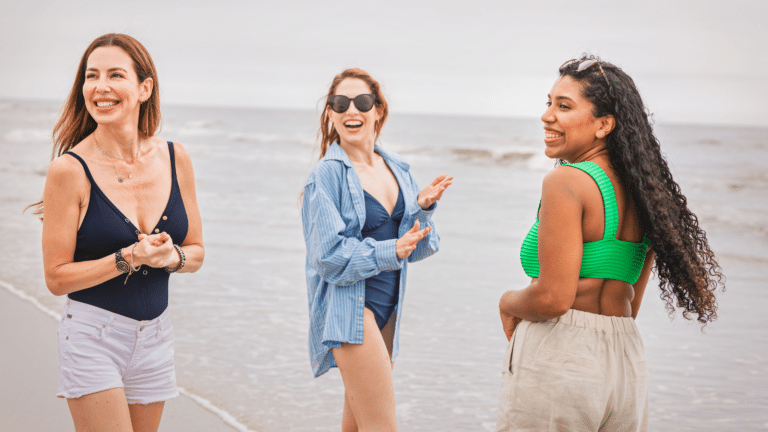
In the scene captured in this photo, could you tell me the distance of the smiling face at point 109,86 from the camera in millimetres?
2555

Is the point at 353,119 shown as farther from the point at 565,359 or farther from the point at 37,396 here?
the point at 37,396

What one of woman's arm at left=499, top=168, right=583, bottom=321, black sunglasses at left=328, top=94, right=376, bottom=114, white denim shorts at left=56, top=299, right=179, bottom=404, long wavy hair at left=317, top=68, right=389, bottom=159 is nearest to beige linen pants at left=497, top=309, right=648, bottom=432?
woman's arm at left=499, top=168, right=583, bottom=321

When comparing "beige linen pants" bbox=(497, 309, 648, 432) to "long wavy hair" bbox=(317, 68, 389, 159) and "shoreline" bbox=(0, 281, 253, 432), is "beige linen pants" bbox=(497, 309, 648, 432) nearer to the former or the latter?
"long wavy hair" bbox=(317, 68, 389, 159)

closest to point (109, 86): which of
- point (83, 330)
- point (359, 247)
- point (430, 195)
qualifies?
point (83, 330)

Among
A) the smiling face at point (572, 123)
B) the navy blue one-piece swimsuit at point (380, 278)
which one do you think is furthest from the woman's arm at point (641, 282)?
the navy blue one-piece swimsuit at point (380, 278)

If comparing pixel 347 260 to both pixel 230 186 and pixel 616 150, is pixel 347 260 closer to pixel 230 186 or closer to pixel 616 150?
pixel 616 150

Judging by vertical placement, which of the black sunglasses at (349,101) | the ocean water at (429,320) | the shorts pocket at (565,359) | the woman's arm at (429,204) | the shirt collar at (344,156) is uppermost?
the black sunglasses at (349,101)

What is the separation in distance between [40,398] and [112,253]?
265 centimetres

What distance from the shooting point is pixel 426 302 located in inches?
290

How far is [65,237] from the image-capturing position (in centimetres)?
241

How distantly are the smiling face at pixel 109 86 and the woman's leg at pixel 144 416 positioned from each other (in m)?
1.16

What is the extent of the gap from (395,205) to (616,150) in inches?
50.6

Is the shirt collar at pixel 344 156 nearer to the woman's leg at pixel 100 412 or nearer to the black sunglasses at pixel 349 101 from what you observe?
the black sunglasses at pixel 349 101

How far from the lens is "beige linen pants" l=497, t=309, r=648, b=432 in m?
2.20
